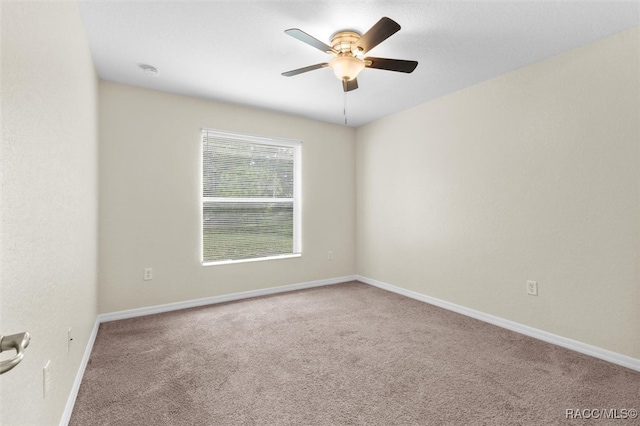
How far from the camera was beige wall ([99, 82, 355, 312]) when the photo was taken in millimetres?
3146

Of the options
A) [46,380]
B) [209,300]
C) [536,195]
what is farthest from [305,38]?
[209,300]

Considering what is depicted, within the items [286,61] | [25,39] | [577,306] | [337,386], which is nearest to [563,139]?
[577,306]

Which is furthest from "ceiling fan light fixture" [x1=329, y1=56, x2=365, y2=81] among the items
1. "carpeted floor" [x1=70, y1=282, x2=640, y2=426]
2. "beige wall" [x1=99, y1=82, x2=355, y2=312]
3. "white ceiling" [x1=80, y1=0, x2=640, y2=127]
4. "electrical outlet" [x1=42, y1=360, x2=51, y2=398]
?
"electrical outlet" [x1=42, y1=360, x2=51, y2=398]

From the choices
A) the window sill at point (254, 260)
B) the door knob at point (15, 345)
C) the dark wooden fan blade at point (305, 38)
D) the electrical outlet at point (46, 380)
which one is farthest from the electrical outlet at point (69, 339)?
the dark wooden fan blade at point (305, 38)

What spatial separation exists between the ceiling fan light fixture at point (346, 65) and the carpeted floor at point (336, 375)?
2095mm

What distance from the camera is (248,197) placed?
4.06 m

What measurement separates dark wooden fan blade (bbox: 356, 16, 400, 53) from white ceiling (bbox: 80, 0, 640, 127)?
0.59 feet

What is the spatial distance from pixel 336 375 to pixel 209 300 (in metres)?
2.11

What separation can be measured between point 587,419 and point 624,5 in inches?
96.9

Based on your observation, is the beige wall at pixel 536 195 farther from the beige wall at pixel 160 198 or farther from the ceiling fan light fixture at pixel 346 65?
the beige wall at pixel 160 198

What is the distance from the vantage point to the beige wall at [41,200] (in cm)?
98

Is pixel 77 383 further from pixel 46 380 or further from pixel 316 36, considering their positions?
pixel 316 36

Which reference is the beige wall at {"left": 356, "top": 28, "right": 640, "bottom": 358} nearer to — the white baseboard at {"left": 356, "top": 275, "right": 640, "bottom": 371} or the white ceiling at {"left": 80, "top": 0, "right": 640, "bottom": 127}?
the white baseboard at {"left": 356, "top": 275, "right": 640, "bottom": 371}

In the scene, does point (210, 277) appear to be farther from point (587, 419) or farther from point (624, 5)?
point (624, 5)
